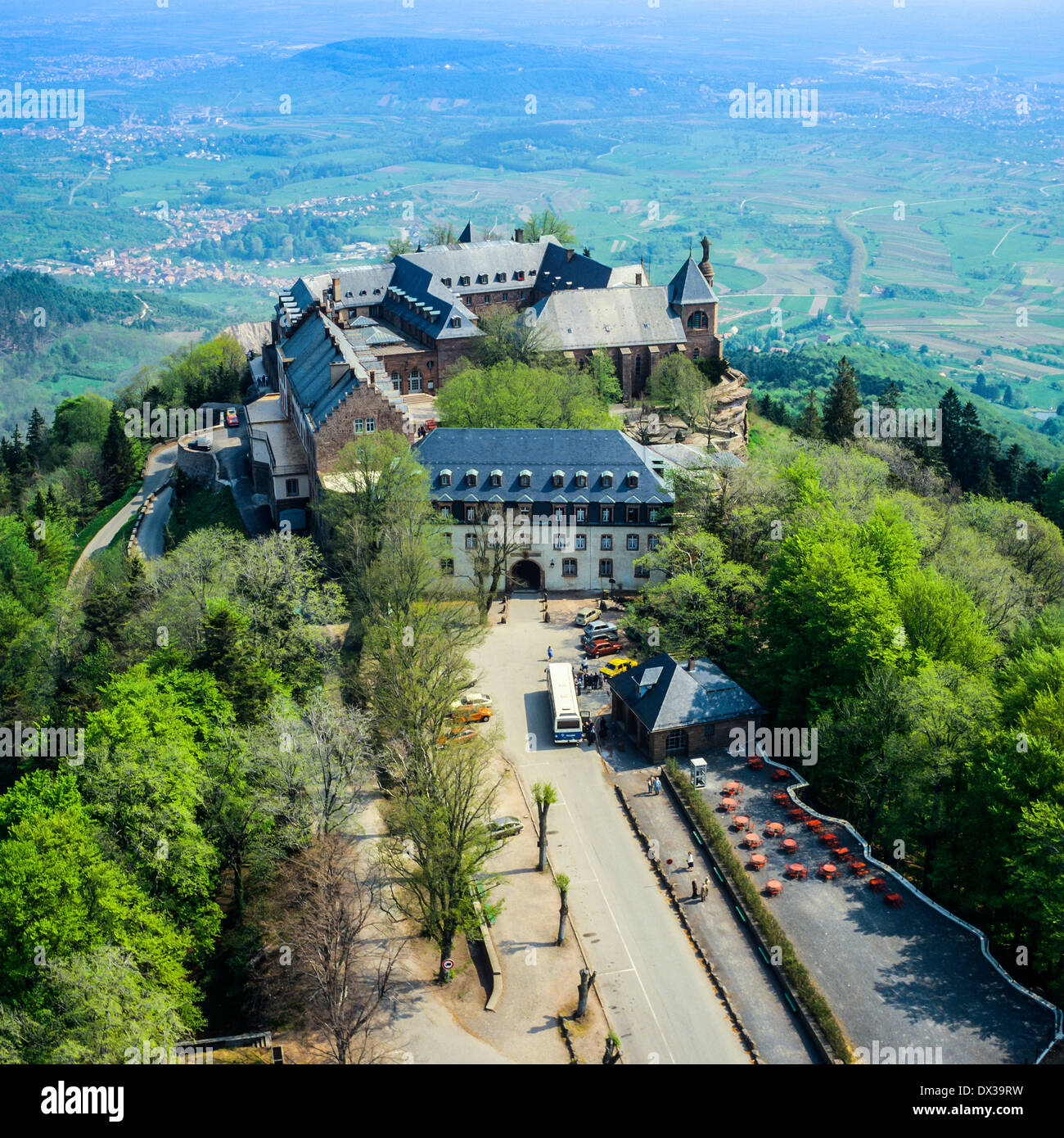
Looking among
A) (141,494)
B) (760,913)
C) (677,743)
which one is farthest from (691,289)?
(760,913)

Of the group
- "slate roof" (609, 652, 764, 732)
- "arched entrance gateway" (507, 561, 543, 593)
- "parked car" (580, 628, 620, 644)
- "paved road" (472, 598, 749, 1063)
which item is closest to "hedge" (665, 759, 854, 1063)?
"slate roof" (609, 652, 764, 732)

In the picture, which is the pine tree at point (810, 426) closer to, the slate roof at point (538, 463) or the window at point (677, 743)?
the slate roof at point (538, 463)

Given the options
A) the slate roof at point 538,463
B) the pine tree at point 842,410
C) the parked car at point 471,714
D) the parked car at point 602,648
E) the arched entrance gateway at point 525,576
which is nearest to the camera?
the parked car at point 471,714

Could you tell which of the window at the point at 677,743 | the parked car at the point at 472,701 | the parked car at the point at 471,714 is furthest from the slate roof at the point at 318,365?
the window at the point at 677,743

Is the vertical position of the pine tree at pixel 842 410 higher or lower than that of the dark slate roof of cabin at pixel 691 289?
lower

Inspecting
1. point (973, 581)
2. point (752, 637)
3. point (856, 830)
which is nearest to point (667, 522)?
point (752, 637)

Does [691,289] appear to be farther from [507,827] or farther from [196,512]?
[507,827]

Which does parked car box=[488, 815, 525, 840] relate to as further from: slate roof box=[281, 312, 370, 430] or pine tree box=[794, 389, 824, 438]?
pine tree box=[794, 389, 824, 438]

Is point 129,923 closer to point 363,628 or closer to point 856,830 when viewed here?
point 363,628
